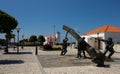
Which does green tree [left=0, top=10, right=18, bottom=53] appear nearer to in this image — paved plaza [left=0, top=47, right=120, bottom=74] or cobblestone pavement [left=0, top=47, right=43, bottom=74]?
cobblestone pavement [left=0, top=47, right=43, bottom=74]

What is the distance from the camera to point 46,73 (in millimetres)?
11625

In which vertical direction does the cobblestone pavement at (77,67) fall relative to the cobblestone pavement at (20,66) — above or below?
above

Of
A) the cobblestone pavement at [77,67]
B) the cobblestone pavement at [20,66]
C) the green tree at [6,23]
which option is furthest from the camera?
the green tree at [6,23]

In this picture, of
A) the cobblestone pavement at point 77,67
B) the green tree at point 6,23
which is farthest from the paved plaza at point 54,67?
the green tree at point 6,23

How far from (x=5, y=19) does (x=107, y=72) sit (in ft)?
65.0

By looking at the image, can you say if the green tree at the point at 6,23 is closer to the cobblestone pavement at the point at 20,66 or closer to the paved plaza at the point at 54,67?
the cobblestone pavement at the point at 20,66

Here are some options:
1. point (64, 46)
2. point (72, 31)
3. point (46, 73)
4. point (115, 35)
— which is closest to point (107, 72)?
point (46, 73)

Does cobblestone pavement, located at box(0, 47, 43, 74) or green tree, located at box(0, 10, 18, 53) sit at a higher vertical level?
green tree, located at box(0, 10, 18, 53)

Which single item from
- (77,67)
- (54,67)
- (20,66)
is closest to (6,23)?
(20,66)

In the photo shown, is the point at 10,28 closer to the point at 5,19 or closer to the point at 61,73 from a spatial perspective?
the point at 5,19

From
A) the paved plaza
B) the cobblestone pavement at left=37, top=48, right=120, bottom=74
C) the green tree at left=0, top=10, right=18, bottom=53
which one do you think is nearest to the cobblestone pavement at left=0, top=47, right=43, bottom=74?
the paved plaza

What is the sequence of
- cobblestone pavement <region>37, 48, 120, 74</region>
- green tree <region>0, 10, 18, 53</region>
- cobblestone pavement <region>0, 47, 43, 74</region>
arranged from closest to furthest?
cobblestone pavement <region>37, 48, 120, 74</region>, cobblestone pavement <region>0, 47, 43, 74</region>, green tree <region>0, 10, 18, 53</region>

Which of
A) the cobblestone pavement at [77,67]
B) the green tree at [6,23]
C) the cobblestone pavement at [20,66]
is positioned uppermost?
the green tree at [6,23]

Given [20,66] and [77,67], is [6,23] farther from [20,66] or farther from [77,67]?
[77,67]
